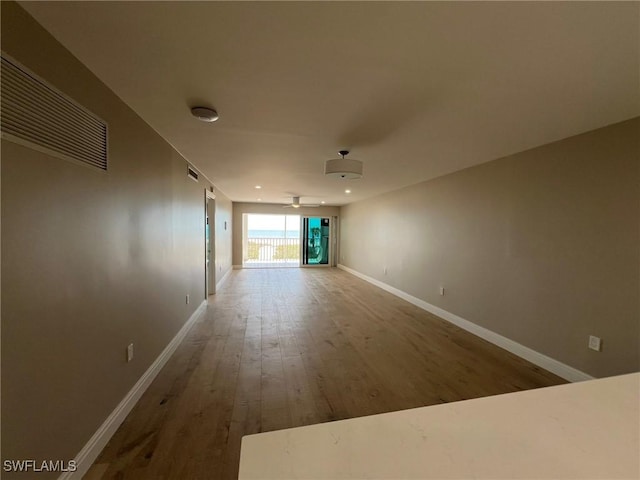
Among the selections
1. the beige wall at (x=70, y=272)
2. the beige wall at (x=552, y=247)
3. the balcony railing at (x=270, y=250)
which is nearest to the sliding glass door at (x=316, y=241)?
the balcony railing at (x=270, y=250)

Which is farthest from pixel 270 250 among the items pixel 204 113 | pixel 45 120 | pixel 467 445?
pixel 467 445

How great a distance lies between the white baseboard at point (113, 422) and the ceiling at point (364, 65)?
6.91ft

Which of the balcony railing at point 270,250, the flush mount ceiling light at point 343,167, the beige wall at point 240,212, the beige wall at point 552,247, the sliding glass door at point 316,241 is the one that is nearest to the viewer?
the beige wall at point 552,247

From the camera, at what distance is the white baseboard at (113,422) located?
146 centimetres

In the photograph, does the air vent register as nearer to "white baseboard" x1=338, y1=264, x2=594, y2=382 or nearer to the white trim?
"white baseboard" x1=338, y1=264, x2=594, y2=382

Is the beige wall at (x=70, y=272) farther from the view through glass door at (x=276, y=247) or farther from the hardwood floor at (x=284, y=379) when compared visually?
the view through glass door at (x=276, y=247)

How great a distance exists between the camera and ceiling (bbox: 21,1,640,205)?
1122mm

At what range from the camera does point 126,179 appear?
197cm

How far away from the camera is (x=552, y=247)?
268 centimetres

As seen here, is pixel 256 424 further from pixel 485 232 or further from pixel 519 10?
pixel 485 232

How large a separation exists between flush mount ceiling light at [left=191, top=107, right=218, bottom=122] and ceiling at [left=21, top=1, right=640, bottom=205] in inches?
2.2

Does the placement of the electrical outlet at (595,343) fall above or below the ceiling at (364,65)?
below

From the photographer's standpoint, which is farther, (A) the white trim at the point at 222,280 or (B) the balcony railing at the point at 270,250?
(B) the balcony railing at the point at 270,250

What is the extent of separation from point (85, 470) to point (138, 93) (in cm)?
225
